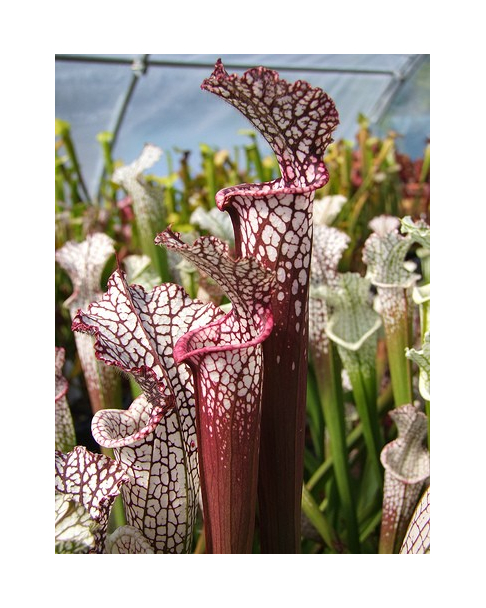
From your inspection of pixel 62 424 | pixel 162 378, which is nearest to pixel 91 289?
pixel 62 424

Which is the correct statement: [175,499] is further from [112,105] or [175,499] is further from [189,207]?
[112,105]

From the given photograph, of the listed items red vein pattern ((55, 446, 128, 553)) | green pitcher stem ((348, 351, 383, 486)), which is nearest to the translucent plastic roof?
green pitcher stem ((348, 351, 383, 486))

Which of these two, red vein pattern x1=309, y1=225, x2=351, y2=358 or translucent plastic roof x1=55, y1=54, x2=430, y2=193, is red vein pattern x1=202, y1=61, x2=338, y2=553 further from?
translucent plastic roof x1=55, y1=54, x2=430, y2=193

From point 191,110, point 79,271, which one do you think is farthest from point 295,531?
point 191,110

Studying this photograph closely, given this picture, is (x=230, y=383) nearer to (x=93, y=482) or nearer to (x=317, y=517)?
(x=93, y=482)

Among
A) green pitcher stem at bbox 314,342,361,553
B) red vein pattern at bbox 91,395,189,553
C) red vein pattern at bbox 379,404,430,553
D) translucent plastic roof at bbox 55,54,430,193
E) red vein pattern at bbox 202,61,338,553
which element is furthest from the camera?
translucent plastic roof at bbox 55,54,430,193
